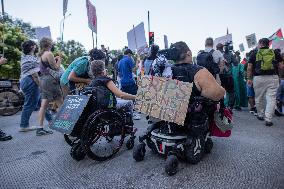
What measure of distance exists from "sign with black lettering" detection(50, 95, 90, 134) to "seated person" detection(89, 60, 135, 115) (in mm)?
341

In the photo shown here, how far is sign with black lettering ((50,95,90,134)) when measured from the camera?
11.9 feet

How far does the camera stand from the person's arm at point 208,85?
11.2 ft

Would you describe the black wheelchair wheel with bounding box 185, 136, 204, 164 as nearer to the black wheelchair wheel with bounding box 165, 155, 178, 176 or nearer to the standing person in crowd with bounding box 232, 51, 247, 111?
the black wheelchair wheel with bounding box 165, 155, 178, 176

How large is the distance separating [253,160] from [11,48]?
955cm

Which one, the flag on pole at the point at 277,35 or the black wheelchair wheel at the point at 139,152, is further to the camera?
the flag on pole at the point at 277,35

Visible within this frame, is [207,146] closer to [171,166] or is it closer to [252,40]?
[171,166]

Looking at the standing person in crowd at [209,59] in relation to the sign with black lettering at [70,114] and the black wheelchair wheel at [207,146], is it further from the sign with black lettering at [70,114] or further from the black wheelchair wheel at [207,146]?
the sign with black lettering at [70,114]

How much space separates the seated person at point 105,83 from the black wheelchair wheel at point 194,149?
1.03 metres

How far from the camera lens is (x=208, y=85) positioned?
341cm

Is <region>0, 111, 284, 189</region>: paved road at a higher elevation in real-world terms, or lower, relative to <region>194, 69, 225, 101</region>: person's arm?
lower

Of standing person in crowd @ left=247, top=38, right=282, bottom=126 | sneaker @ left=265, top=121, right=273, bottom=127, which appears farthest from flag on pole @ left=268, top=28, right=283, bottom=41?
sneaker @ left=265, top=121, right=273, bottom=127

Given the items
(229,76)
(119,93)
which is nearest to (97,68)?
(119,93)

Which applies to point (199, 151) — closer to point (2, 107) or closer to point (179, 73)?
point (179, 73)

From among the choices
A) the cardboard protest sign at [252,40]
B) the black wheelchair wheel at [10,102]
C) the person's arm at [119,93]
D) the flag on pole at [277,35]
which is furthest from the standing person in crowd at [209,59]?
the black wheelchair wheel at [10,102]
